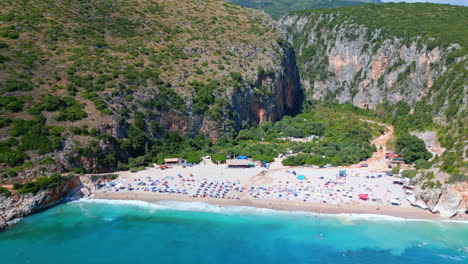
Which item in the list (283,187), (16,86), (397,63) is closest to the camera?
(283,187)

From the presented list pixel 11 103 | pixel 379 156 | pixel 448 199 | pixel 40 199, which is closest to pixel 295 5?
pixel 379 156

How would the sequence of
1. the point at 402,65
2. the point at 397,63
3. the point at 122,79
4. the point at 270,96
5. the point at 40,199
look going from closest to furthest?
the point at 40,199, the point at 122,79, the point at 270,96, the point at 402,65, the point at 397,63

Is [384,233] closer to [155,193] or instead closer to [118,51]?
[155,193]

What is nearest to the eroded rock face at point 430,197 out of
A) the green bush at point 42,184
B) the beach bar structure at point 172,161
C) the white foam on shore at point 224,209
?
the white foam on shore at point 224,209

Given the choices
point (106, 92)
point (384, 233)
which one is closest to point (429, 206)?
point (384, 233)

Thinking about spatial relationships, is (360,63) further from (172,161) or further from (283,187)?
(172,161)

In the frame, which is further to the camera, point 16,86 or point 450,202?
point 16,86

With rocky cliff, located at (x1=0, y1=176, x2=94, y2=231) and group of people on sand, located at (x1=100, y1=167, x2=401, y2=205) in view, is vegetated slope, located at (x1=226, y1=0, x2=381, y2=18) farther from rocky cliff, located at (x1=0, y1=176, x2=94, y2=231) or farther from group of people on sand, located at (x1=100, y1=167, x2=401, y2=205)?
rocky cliff, located at (x1=0, y1=176, x2=94, y2=231)

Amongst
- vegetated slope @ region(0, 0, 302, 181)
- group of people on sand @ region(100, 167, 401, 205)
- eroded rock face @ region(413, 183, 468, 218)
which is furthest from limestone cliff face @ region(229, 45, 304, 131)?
eroded rock face @ region(413, 183, 468, 218)
